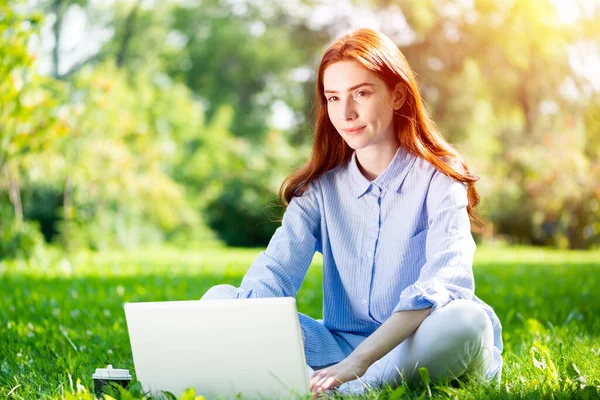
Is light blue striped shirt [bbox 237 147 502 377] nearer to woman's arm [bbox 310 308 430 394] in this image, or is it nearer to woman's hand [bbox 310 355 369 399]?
woman's arm [bbox 310 308 430 394]

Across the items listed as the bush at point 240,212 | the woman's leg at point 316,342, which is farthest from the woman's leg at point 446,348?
the bush at point 240,212

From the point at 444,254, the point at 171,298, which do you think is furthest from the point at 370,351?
the point at 171,298

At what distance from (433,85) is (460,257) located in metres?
18.3

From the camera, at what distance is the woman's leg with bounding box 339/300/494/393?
6.75 ft

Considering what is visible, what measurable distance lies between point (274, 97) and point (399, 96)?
18.1 metres

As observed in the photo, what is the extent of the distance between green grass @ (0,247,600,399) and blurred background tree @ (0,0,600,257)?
17.1ft

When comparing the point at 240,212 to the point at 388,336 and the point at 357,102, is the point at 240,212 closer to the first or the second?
the point at 357,102

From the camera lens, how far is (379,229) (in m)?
2.52

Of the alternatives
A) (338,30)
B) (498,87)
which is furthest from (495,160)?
(338,30)

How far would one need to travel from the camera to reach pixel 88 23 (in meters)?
20.1

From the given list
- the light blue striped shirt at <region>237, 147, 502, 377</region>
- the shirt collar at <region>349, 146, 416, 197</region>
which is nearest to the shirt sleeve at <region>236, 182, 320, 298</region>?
the light blue striped shirt at <region>237, 147, 502, 377</region>

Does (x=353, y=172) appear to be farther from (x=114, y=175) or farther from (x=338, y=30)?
(x=338, y=30)

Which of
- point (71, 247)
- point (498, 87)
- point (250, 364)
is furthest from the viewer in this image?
point (498, 87)

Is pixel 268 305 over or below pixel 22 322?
over
